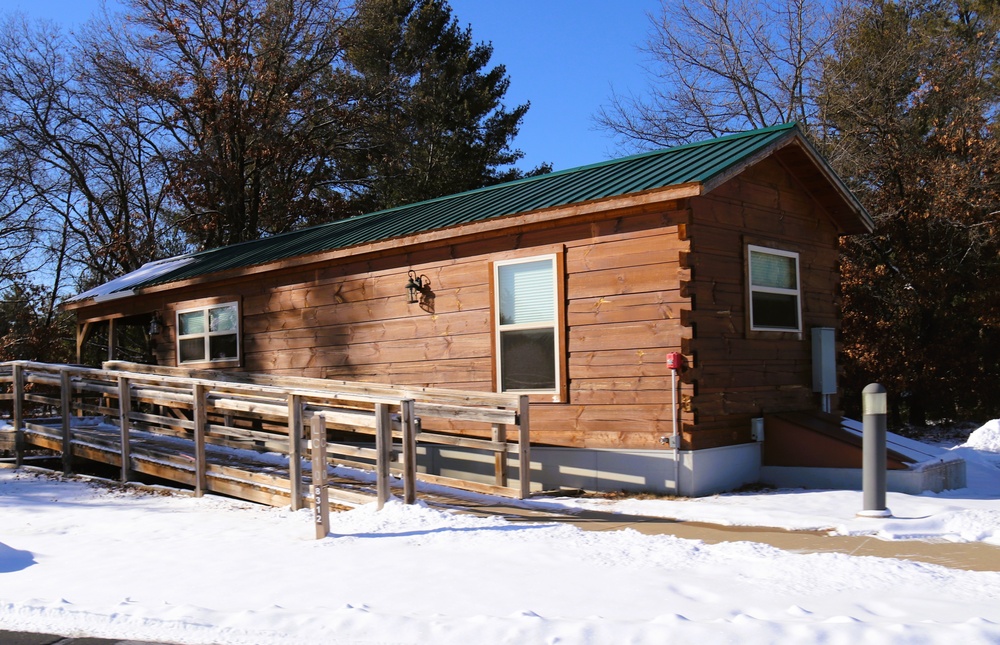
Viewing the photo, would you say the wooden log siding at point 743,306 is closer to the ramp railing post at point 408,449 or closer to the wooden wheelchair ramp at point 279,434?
the wooden wheelchair ramp at point 279,434

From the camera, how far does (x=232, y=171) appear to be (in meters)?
28.4

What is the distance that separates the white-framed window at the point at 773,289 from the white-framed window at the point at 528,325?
7.66 feet

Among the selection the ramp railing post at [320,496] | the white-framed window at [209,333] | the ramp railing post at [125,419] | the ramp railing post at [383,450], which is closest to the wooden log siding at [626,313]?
the white-framed window at [209,333]

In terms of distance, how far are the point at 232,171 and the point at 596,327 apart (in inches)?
850

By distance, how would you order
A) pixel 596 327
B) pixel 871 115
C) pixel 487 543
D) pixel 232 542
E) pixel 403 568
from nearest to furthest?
pixel 403 568 → pixel 487 543 → pixel 232 542 → pixel 596 327 → pixel 871 115

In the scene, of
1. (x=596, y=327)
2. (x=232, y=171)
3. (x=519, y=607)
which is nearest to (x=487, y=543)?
(x=519, y=607)

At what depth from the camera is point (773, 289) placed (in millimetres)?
10719

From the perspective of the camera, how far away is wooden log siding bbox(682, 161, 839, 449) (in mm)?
9383

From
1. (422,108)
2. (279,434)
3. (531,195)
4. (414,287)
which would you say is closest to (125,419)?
(279,434)

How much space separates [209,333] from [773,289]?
9.52 metres

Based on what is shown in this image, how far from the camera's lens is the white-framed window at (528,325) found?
33.3 feet

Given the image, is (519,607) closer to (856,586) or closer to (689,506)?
(856,586)

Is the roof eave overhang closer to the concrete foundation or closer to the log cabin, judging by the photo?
the log cabin

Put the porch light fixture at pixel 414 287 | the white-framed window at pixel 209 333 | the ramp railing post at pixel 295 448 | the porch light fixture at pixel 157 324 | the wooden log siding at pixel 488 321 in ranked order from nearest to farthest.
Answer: the ramp railing post at pixel 295 448, the wooden log siding at pixel 488 321, the porch light fixture at pixel 414 287, the white-framed window at pixel 209 333, the porch light fixture at pixel 157 324
